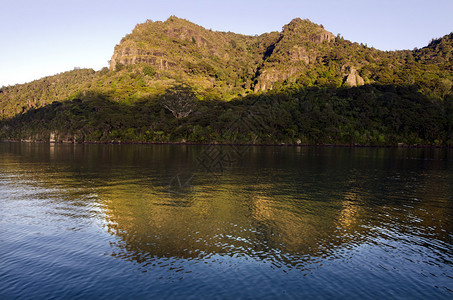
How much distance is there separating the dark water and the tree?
158 m

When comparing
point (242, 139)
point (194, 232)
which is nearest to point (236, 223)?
point (194, 232)

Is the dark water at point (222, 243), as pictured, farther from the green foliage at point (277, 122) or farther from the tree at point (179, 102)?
the tree at point (179, 102)

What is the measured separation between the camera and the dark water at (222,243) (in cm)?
1326

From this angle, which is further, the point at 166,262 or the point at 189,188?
the point at 189,188

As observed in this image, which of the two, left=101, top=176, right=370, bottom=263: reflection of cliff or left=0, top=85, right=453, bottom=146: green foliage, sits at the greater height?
left=0, top=85, right=453, bottom=146: green foliage

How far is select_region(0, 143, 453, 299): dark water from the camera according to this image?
43.5 feet

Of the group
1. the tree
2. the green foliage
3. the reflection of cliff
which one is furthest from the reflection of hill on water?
the tree

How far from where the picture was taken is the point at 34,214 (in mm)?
23734

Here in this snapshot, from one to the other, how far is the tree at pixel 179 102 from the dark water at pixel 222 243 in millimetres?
157965

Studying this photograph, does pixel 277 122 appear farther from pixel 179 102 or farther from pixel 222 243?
pixel 222 243

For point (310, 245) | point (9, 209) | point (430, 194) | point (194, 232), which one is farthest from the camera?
point (430, 194)

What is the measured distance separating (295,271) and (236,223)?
7.84 metres

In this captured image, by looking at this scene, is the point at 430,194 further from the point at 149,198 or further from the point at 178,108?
the point at 178,108

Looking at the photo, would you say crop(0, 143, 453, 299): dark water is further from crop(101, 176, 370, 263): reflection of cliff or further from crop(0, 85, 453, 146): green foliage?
crop(0, 85, 453, 146): green foliage
